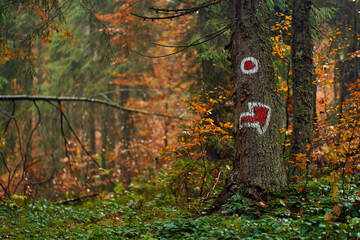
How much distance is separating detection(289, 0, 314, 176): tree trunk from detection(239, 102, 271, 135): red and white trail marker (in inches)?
49.8

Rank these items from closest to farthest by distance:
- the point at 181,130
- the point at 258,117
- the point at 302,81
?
the point at 258,117 < the point at 302,81 < the point at 181,130

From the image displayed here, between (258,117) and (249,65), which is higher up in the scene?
(249,65)

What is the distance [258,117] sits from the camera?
201 inches

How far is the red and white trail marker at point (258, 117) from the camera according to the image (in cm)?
510

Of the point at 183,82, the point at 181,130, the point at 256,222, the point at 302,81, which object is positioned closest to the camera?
the point at 256,222

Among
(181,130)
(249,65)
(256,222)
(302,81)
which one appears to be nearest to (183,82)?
(181,130)

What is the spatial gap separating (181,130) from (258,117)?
21.4 ft

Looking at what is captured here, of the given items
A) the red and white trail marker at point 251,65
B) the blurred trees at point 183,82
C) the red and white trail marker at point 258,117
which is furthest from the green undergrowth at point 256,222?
the red and white trail marker at point 251,65

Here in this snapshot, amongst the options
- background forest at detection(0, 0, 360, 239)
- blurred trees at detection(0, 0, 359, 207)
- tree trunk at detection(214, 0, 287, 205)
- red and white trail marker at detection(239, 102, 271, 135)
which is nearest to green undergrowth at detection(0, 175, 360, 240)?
background forest at detection(0, 0, 360, 239)

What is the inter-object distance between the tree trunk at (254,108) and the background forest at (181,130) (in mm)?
212

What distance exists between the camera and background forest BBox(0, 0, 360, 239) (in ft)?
14.8

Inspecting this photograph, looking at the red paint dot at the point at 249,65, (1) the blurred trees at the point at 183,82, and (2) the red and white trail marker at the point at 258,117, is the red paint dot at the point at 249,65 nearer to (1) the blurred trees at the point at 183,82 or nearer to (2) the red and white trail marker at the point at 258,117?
(1) the blurred trees at the point at 183,82

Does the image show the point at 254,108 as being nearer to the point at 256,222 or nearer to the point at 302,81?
the point at 302,81

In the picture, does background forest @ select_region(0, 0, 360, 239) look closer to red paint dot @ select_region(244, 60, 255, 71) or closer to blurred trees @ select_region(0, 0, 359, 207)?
blurred trees @ select_region(0, 0, 359, 207)
